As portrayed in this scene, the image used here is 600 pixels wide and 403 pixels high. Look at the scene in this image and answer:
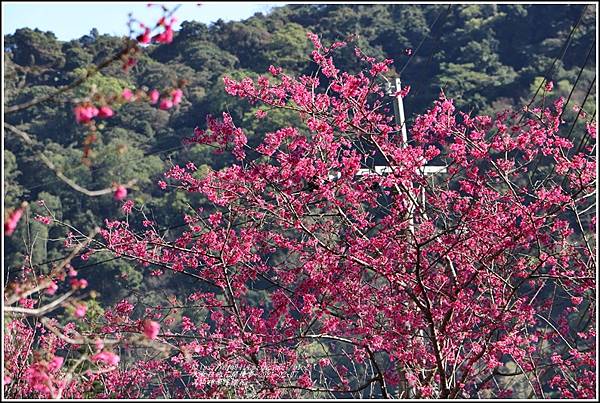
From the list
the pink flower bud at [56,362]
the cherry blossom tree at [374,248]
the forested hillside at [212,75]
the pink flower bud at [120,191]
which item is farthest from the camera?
the forested hillside at [212,75]

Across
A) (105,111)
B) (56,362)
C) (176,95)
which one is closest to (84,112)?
(105,111)

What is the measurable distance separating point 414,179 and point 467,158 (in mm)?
722

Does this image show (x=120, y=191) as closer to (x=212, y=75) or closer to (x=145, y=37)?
(x=145, y=37)

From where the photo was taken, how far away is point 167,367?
7281mm

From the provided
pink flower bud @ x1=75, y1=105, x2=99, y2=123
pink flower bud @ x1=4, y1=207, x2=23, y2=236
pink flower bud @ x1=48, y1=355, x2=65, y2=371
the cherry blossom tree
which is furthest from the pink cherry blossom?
the cherry blossom tree

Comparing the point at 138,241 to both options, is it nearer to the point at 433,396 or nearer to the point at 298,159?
the point at 298,159

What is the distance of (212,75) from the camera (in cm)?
2961

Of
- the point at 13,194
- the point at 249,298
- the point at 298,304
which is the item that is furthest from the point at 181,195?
the point at 298,304

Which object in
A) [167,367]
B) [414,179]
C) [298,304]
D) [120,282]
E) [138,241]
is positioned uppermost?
[414,179]

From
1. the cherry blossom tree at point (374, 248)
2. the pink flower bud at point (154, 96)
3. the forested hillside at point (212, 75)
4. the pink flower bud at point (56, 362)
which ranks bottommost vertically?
the forested hillside at point (212, 75)

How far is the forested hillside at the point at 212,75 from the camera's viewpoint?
2267 cm

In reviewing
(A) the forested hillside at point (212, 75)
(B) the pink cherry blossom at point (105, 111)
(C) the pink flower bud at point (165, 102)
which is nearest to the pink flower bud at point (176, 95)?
(C) the pink flower bud at point (165, 102)

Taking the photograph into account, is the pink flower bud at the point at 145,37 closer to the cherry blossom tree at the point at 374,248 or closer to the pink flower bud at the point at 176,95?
the pink flower bud at the point at 176,95

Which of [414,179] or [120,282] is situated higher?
[414,179]
